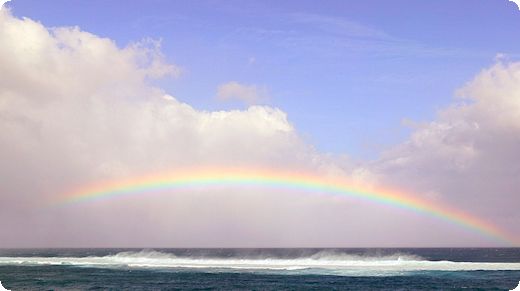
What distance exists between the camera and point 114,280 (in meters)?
52.5

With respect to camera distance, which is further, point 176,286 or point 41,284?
point 41,284

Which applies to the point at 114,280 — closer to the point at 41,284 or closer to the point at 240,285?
the point at 41,284

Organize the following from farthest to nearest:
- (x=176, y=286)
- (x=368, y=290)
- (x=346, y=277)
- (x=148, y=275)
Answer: (x=148, y=275) → (x=346, y=277) → (x=176, y=286) → (x=368, y=290)

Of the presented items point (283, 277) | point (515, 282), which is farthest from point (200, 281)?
point (515, 282)

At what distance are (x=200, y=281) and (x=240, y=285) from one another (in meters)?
5.87

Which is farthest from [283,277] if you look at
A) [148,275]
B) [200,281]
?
[148,275]

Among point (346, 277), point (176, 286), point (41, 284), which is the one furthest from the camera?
point (346, 277)

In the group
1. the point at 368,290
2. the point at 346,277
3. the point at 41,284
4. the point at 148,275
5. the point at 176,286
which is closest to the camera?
the point at 368,290

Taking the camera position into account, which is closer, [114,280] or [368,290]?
[368,290]

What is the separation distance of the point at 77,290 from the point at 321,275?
26545 mm

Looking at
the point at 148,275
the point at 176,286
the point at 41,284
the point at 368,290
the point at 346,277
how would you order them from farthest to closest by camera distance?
the point at 148,275
the point at 346,277
the point at 41,284
the point at 176,286
the point at 368,290

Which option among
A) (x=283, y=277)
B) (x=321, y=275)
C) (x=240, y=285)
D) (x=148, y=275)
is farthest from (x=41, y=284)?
(x=321, y=275)

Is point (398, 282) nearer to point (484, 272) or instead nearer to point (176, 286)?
point (484, 272)

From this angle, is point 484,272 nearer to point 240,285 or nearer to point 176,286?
point 240,285
